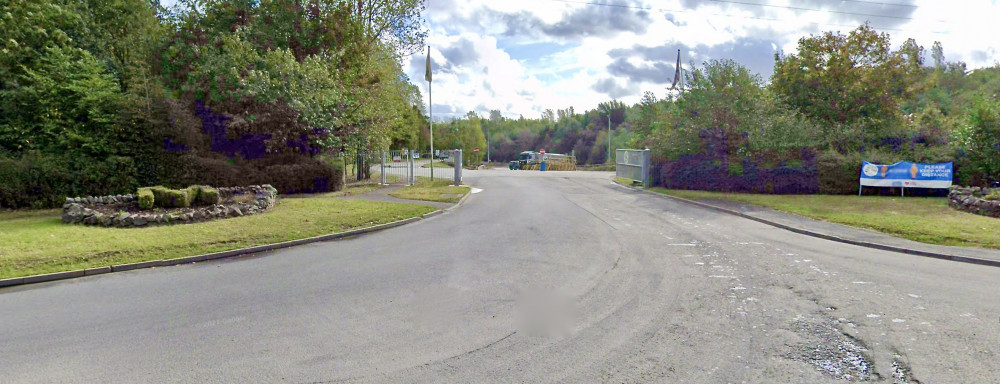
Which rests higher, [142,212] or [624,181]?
[624,181]

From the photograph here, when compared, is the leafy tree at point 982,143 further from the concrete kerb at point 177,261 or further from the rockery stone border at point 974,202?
the concrete kerb at point 177,261

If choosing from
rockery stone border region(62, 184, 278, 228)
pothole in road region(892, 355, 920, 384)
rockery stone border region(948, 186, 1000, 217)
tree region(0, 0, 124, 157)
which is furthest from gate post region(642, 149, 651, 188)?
tree region(0, 0, 124, 157)

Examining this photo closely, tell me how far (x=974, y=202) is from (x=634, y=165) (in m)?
14.9

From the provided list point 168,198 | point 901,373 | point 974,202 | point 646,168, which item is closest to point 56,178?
point 168,198

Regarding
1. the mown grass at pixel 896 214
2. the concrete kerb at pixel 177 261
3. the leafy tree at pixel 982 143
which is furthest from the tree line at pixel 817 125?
the concrete kerb at pixel 177 261

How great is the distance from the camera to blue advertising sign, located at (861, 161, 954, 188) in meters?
19.2

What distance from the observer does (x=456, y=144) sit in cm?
8744

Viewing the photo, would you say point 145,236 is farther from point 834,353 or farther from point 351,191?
point 834,353

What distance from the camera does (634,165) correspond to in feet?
91.6

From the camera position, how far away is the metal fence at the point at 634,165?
24984 mm

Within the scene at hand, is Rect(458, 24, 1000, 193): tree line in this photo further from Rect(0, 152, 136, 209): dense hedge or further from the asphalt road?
Rect(0, 152, 136, 209): dense hedge

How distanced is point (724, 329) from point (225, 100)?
2079cm

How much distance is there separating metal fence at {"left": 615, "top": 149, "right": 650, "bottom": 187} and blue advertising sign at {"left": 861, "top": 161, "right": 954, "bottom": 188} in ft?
29.1

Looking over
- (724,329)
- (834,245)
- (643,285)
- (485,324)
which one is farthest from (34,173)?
(834,245)
